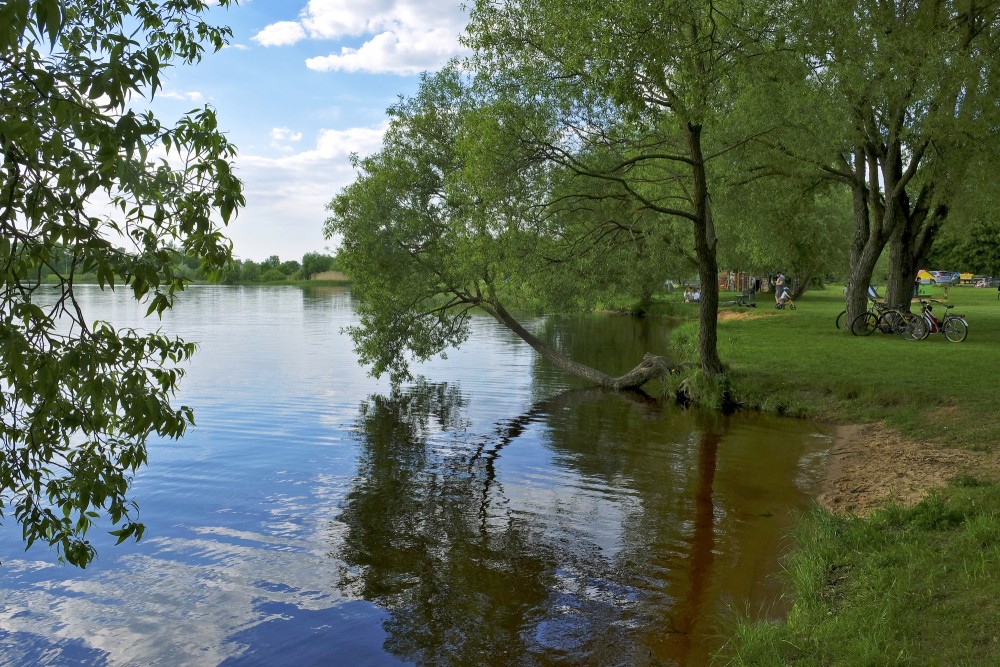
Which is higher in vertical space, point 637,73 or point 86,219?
point 637,73

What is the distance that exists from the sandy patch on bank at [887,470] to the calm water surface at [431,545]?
0.50 m

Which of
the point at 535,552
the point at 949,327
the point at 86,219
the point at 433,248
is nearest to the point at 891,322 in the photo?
the point at 949,327

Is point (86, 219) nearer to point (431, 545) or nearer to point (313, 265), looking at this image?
point (431, 545)

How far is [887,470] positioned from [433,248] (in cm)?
1242

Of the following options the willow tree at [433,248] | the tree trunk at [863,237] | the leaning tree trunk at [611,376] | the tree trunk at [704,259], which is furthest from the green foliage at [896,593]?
the tree trunk at [863,237]

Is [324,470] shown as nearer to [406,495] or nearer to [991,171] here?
[406,495]

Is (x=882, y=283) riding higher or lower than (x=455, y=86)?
lower

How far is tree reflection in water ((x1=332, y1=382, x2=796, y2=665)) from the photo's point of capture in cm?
636

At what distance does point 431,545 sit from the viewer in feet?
28.3

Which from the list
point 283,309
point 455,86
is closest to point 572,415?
point 455,86

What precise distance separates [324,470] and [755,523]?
6750mm

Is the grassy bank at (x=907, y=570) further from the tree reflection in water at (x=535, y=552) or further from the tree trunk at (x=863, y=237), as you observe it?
the tree trunk at (x=863, y=237)

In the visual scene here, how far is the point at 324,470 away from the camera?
39.8 feet

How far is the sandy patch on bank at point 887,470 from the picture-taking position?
28.0ft
